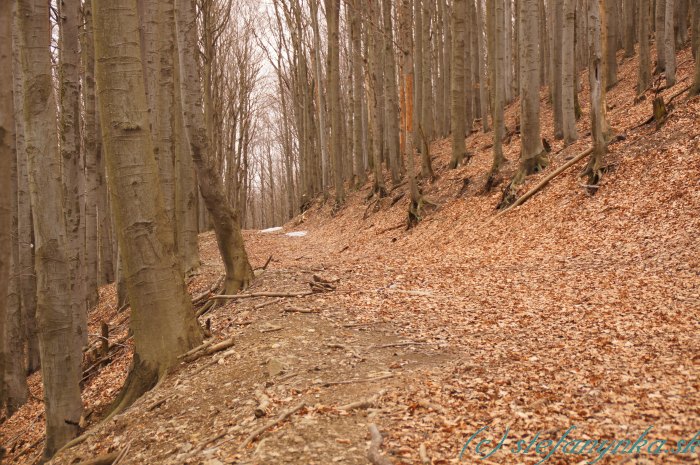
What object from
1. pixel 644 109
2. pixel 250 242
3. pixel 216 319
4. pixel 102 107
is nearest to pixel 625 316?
pixel 216 319

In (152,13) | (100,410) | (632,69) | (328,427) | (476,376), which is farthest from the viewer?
(632,69)

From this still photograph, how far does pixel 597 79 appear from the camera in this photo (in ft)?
30.5

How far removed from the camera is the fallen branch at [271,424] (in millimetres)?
3553

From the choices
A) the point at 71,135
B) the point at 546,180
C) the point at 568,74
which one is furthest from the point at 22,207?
the point at 568,74

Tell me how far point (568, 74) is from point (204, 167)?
28.7 ft

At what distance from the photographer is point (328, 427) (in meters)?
3.57

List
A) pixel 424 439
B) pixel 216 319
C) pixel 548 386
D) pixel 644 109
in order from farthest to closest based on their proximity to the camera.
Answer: pixel 644 109, pixel 216 319, pixel 548 386, pixel 424 439

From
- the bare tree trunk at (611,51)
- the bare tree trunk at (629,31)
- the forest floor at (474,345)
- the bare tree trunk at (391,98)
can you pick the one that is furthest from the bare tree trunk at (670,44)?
the bare tree trunk at (629,31)

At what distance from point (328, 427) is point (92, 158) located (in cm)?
907

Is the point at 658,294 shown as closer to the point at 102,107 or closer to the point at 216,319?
the point at 216,319

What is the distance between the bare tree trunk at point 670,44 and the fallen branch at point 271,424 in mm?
12254

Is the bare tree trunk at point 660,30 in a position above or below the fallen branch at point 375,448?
above

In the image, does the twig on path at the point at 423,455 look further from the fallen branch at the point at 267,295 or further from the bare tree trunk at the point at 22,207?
the bare tree trunk at the point at 22,207

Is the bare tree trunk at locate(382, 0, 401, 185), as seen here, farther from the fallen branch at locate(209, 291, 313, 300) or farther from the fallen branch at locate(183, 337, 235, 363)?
the fallen branch at locate(183, 337, 235, 363)
